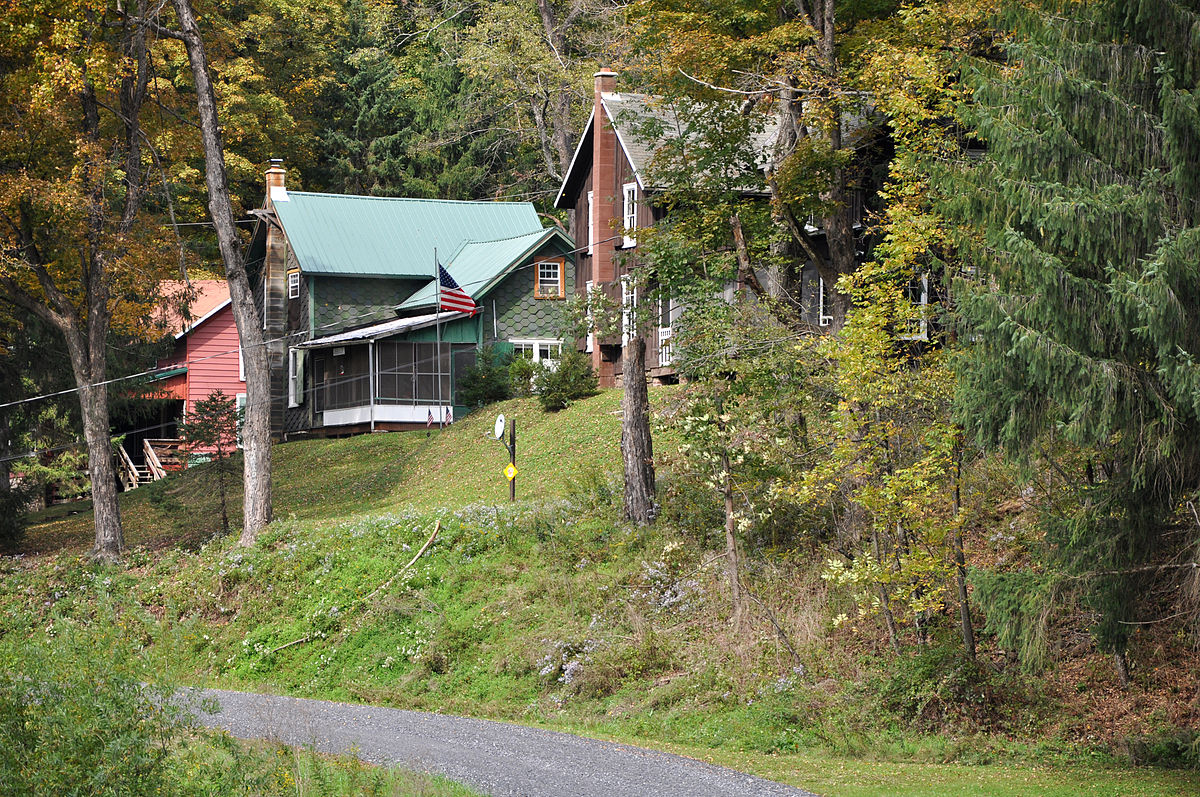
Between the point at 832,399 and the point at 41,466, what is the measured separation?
26.9 meters

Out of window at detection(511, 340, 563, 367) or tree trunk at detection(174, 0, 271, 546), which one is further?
window at detection(511, 340, 563, 367)

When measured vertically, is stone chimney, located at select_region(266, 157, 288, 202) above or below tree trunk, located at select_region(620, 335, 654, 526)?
above

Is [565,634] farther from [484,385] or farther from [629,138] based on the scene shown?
[629,138]

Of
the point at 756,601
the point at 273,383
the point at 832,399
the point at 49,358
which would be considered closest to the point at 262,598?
the point at 756,601

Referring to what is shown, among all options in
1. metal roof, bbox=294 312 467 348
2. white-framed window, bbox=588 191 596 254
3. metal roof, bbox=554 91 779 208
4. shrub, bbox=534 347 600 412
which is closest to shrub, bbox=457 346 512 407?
metal roof, bbox=294 312 467 348

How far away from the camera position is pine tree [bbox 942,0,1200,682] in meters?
10.5

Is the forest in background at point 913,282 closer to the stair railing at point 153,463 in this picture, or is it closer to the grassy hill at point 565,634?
the grassy hill at point 565,634

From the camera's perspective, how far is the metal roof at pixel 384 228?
3941 centimetres

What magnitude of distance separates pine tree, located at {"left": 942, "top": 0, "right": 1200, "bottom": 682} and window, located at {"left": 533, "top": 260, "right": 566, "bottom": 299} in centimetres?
2642

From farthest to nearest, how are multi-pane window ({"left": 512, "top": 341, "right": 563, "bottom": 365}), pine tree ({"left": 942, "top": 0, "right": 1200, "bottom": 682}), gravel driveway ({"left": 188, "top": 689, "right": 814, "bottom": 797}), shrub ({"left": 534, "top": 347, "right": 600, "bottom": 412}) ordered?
1. multi-pane window ({"left": 512, "top": 341, "right": 563, "bottom": 365})
2. shrub ({"left": 534, "top": 347, "right": 600, "bottom": 412})
3. gravel driveway ({"left": 188, "top": 689, "right": 814, "bottom": 797})
4. pine tree ({"left": 942, "top": 0, "right": 1200, "bottom": 682})

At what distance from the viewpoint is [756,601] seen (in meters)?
17.0

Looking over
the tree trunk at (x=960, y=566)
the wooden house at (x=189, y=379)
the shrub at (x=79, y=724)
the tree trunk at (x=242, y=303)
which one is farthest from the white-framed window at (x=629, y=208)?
the shrub at (x=79, y=724)

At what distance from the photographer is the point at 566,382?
31156 mm

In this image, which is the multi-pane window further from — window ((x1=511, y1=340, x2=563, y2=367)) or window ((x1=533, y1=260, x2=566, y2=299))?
window ((x1=533, y1=260, x2=566, y2=299))
